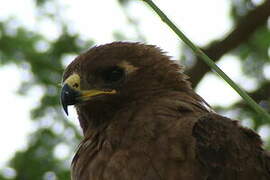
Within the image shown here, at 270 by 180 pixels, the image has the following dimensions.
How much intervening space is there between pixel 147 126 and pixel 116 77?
0.82 m

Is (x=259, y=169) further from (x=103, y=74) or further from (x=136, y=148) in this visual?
(x=103, y=74)

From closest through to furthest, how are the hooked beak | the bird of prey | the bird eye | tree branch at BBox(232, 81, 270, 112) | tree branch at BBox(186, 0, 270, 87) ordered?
the bird of prey
the hooked beak
the bird eye
tree branch at BBox(232, 81, 270, 112)
tree branch at BBox(186, 0, 270, 87)

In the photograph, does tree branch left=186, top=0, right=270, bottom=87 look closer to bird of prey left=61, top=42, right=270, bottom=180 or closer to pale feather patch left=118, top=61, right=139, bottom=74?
bird of prey left=61, top=42, right=270, bottom=180

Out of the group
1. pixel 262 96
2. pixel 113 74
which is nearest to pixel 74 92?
pixel 113 74

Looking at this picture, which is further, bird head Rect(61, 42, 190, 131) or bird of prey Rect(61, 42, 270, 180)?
bird head Rect(61, 42, 190, 131)

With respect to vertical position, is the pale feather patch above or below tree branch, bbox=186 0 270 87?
above

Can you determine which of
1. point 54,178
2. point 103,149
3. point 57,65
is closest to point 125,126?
point 103,149

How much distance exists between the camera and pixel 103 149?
19.5 ft

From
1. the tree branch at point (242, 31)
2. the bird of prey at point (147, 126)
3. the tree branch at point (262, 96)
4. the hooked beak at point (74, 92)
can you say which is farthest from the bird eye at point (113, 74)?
the tree branch at point (242, 31)

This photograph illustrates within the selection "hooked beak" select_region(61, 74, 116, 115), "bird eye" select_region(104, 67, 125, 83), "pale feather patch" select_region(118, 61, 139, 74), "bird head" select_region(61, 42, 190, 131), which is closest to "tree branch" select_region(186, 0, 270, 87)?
"bird head" select_region(61, 42, 190, 131)

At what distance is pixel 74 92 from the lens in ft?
20.7

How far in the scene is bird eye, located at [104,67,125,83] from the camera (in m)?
6.53

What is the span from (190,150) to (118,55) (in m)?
1.44

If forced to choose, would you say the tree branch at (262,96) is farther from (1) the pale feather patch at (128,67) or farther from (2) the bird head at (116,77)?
(1) the pale feather patch at (128,67)
